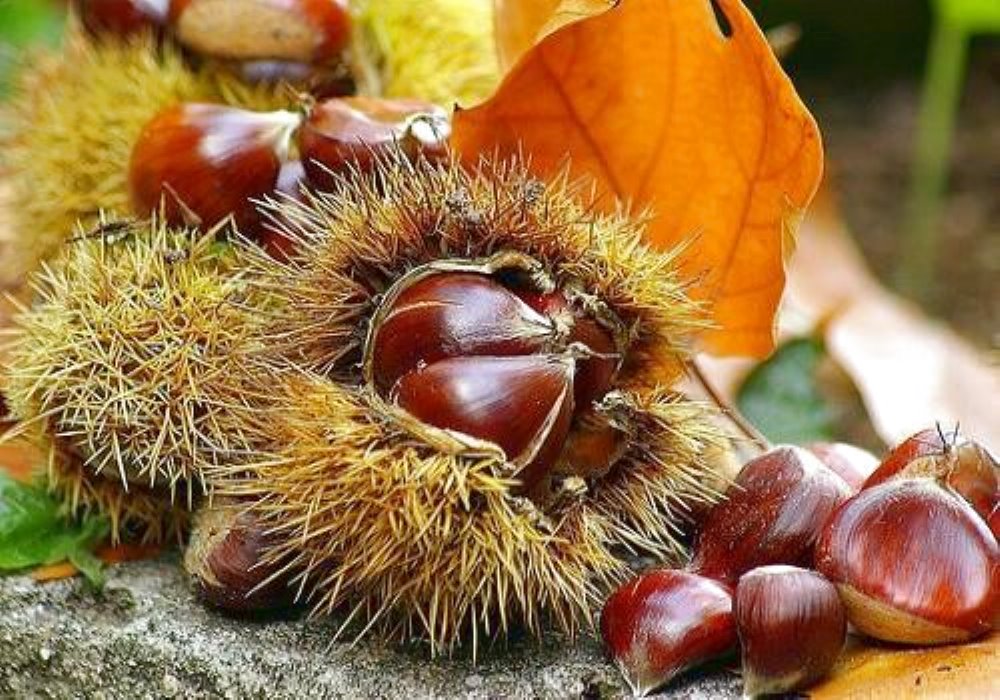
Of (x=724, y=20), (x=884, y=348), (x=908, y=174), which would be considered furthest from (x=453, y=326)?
(x=908, y=174)

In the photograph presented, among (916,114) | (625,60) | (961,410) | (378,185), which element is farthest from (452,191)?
(916,114)

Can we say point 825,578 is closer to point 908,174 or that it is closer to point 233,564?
point 233,564

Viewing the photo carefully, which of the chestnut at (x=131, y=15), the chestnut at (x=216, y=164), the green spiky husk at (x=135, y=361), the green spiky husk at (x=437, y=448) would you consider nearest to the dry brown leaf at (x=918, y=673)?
the green spiky husk at (x=437, y=448)

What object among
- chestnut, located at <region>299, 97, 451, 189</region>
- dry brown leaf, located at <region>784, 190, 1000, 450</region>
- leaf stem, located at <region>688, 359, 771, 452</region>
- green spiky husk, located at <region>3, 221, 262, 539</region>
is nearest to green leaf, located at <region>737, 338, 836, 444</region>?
dry brown leaf, located at <region>784, 190, 1000, 450</region>

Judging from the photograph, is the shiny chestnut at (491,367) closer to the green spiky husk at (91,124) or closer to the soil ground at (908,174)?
the green spiky husk at (91,124)

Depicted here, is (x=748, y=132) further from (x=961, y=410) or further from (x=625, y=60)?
(x=961, y=410)

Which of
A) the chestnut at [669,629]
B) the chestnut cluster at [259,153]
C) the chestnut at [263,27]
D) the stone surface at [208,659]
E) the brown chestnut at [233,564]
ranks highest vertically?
the chestnut at [263,27]
